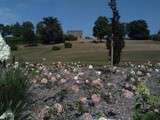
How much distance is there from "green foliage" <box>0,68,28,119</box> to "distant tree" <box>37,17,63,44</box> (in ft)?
322

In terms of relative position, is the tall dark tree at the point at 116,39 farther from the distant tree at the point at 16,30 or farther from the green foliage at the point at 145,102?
the green foliage at the point at 145,102

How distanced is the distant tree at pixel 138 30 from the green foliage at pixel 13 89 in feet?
358

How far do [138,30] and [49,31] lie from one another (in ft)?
69.2

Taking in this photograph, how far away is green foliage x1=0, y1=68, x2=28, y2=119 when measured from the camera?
6.58 meters

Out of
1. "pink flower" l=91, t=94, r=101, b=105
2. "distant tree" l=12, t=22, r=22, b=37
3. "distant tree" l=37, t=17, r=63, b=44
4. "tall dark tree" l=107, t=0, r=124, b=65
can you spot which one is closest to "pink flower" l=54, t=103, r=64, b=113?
"pink flower" l=91, t=94, r=101, b=105

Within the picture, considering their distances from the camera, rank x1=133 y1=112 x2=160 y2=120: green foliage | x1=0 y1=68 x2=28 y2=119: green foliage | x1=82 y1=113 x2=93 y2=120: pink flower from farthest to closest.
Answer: x1=82 y1=113 x2=93 y2=120: pink flower, x1=0 y1=68 x2=28 y2=119: green foliage, x1=133 y1=112 x2=160 y2=120: green foliage

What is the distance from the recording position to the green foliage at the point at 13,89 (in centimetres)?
658

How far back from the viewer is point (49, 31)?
10838 centimetres

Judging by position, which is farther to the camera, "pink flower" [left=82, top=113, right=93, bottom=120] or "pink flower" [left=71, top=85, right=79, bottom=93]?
"pink flower" [left=71, top=85, right=79, bottom=93]

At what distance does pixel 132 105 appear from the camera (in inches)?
296

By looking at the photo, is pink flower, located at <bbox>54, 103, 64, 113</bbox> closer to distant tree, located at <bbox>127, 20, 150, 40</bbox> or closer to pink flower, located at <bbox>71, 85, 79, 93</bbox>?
pink flower, located at <bbox>71, 85, 79, 93</bbox>

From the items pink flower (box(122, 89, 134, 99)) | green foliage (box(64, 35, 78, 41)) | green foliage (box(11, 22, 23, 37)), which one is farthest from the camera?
green foliage (box(64, 35, 78, 41))

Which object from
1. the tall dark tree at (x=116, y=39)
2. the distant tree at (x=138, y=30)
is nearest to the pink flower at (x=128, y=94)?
the tall dark tree at (x=116, y=39)

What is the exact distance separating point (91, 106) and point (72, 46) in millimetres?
88639
